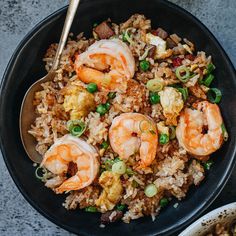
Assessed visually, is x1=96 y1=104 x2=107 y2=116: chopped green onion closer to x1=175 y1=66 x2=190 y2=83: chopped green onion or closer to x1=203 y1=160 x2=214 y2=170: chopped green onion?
x1=175 y1=66 x2=190 y2=83: chopped green onion

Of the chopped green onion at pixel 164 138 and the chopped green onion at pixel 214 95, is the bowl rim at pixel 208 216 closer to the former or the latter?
the chopped green onion at pixel 164 138

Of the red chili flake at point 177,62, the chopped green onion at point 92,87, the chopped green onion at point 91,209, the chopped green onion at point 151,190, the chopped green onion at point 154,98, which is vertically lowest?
the chopped green onion at point 91,209

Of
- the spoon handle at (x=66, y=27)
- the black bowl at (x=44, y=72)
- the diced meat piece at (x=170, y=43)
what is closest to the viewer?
the spoon handle at (x=66, y=27)

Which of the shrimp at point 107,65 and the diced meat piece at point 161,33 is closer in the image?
the shrimp at point 107,65

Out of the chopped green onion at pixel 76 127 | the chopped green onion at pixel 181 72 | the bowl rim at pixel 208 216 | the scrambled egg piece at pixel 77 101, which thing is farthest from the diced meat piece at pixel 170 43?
the bowl rim at pixel 208 216

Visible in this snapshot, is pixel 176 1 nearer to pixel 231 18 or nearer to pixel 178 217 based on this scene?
pixel 231 18

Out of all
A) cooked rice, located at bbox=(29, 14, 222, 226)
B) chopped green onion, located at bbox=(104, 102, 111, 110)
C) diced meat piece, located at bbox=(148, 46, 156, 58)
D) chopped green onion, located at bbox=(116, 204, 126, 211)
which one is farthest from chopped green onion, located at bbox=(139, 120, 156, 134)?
chopped green onion, located at bbox=(116, 204, 126, 211)

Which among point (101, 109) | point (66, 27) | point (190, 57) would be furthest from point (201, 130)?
point (66, 27)
